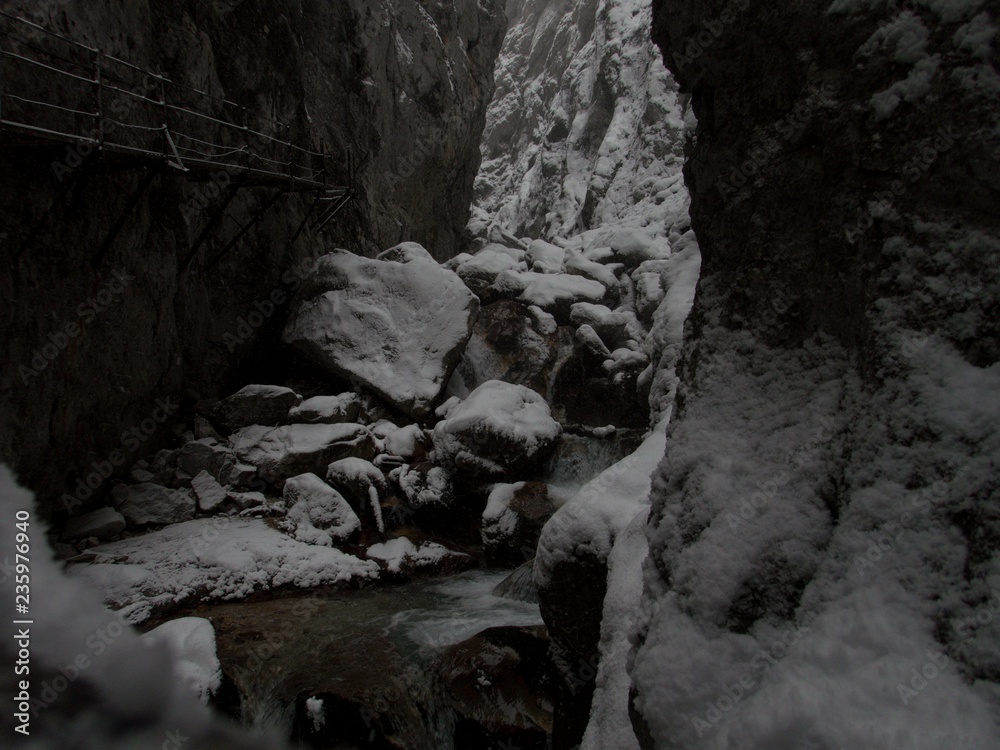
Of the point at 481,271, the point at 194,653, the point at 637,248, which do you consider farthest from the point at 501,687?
the point at 637,248

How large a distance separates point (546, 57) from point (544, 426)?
52.0 metres

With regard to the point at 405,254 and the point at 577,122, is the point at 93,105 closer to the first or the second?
the point at 405,254

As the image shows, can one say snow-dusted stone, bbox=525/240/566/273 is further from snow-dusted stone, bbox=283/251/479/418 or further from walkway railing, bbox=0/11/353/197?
walkway railing, bbox=0/11/353/197

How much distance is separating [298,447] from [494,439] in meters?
3.20

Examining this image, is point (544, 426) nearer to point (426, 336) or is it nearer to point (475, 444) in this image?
point (475, 444)

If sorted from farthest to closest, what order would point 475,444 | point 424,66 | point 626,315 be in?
point 424,66 < point 626,315 < point 475,444

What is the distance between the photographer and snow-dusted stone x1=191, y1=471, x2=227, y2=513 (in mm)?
7703

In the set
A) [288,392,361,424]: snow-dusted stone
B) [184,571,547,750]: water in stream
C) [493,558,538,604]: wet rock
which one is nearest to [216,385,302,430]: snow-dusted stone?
[288,392,361,424]: snow-dusted stone

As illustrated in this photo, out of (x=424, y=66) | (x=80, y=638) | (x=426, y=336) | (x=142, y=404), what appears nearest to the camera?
(x=80, y=638)

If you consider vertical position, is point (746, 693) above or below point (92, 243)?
below

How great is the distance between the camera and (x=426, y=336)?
11.7 meters

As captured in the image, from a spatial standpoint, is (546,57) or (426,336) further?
(546,57)

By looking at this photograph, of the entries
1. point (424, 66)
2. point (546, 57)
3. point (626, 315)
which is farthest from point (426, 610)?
point (546, 57)

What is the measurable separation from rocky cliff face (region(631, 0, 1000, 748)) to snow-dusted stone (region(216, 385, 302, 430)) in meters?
8.12
